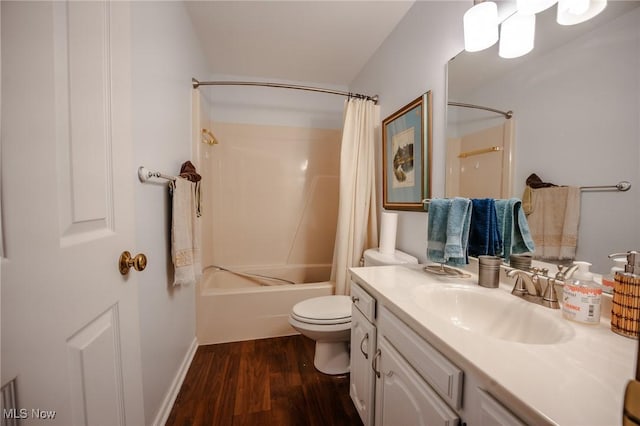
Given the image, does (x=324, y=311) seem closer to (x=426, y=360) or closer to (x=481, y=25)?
(x=426, y=360)

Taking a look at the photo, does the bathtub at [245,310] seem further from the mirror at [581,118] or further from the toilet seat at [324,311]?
the mirror at [581,118]

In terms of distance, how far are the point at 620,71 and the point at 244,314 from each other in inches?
89.1

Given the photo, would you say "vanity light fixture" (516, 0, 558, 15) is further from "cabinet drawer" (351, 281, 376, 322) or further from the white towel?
the white towel

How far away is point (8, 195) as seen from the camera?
361 mm

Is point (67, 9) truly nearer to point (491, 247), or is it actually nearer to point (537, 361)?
point (537, 361)

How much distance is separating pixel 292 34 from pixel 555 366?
2217 millimetres

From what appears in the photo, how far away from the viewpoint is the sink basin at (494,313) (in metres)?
0.70

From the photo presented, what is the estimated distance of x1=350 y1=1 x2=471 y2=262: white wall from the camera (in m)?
1.25

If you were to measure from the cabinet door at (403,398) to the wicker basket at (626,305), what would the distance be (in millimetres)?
486

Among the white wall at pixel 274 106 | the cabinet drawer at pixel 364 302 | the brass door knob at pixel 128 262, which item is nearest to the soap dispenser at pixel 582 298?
the cabinet drawer at pixel 364 302

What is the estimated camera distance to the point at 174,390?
1.33m

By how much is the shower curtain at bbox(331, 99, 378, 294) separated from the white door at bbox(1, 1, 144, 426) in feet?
4.70

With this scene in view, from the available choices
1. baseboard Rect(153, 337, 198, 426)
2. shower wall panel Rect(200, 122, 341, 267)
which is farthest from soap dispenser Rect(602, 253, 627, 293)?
shower wall panel Rect(200, 122, 341, 267)

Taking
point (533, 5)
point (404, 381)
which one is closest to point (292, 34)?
point (533, 5)
